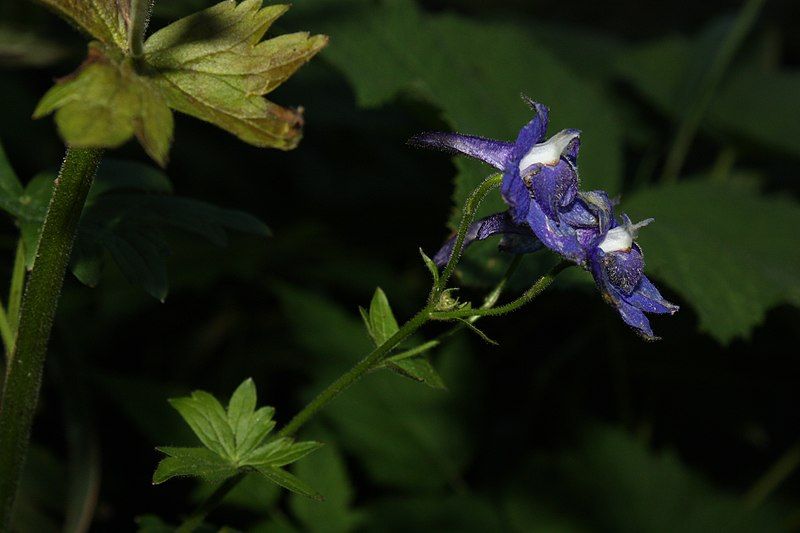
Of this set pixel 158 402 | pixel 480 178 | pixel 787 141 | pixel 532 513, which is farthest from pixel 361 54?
pixel 787 141

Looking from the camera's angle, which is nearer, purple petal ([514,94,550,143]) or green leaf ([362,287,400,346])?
purple petal ([514,94,550,143])

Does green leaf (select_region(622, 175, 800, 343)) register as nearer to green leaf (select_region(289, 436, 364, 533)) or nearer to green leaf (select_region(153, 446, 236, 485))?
green leaf (select_region(289, 436, 364, 533))

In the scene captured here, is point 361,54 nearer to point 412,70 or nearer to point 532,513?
point 412,70

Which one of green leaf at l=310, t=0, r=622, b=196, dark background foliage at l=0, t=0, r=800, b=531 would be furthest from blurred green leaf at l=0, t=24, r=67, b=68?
green leaf at l=310, t=0, r=622, b=196

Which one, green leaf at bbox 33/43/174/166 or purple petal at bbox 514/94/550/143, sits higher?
green leaf at bbox 33/43/174/166

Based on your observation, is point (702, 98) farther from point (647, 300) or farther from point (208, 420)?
point (208, 420)

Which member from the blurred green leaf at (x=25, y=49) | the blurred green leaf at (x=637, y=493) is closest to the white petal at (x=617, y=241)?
the blurred green leaf at (x=637, y=493)
